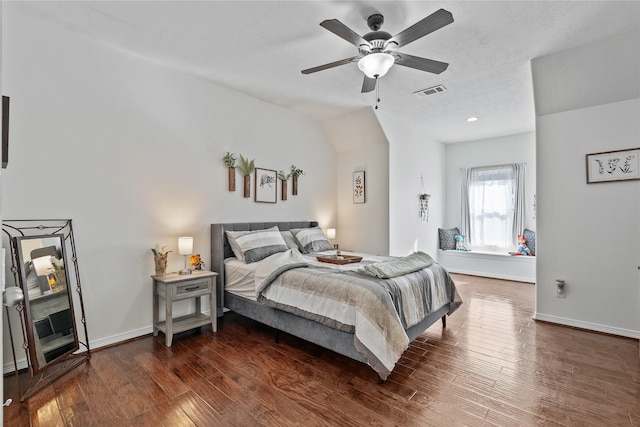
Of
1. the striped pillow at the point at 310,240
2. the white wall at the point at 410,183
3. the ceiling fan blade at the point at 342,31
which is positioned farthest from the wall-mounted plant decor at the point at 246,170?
the ceiling fan blade at the point at 342,31

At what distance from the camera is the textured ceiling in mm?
2617

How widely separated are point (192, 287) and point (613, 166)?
443cm

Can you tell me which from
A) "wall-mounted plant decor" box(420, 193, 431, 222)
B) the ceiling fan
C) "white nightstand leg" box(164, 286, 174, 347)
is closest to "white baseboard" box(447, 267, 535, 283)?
"wall-mounted plant decor" box(420, 193, 431, 222)

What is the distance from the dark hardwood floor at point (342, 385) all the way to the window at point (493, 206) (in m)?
3.10

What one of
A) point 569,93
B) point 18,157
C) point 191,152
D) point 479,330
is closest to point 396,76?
point 569,93

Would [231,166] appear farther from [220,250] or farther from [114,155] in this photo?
[114,155]

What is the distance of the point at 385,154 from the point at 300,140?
1.34 metres

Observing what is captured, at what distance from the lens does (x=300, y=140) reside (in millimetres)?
5156

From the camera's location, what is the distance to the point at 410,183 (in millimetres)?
5863

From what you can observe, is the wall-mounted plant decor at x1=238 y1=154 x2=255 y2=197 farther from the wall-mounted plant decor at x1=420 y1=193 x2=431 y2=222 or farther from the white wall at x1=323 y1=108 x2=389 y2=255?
the wall-mounted plant decor at x1=420 y1=193 x2=431 y2=222

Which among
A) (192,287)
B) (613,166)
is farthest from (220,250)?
(613,166)

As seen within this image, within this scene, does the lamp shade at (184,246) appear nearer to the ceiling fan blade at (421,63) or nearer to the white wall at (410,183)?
the ceiling fan blade at (421,63)

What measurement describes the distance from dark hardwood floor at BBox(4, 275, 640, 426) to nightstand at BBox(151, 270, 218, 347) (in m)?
0.14

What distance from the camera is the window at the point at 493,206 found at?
20.4 feet
